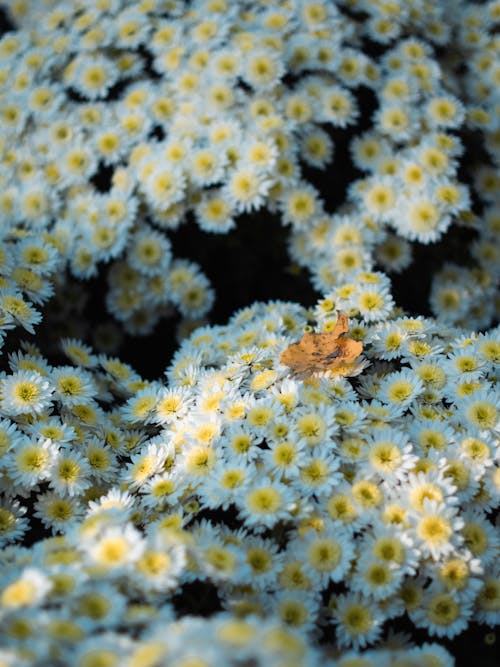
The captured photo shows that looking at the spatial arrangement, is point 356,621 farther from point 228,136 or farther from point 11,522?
point 228,136

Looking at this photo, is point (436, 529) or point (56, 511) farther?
point (56, 511)

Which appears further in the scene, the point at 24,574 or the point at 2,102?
the point at 2,102

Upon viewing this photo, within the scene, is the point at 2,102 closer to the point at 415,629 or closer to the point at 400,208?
the point at 400,208

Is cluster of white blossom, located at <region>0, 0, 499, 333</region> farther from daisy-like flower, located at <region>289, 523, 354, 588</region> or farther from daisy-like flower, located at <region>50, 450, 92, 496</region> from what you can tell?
daisy-like flower, located at <region>289, 523, 354, 588</region>

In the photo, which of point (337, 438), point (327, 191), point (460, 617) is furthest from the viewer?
point (327, 191)

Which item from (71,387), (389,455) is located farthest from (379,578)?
(71,387)

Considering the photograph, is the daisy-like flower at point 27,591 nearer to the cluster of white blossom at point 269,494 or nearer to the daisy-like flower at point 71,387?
the cluster of white blossom at point 269,494

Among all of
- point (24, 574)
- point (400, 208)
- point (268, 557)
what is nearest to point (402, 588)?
point (268, 557)
